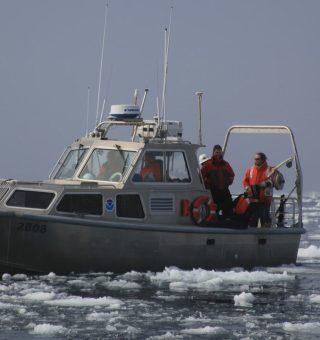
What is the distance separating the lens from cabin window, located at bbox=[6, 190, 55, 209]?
48.4 feet

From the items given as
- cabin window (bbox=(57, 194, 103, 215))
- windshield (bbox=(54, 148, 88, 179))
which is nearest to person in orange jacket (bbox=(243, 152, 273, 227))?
windshield (bbox=(54, 148, 88, 179))

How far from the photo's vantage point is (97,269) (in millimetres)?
14961

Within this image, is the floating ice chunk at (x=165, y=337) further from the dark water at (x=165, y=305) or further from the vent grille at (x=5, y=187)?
the vent grille at (x=5, y=187)

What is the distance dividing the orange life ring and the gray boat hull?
212 millimetres

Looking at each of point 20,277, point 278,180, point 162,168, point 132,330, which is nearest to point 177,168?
point 162,168

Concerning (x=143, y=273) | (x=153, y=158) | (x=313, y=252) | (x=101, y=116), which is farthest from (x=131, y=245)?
(x=313, y=252)

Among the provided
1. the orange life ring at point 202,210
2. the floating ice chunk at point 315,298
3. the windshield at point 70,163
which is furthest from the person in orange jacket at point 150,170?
the floating ice chunk at point 315,298

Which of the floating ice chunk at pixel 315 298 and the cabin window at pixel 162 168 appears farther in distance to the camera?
the cabin window at pixel 162 168

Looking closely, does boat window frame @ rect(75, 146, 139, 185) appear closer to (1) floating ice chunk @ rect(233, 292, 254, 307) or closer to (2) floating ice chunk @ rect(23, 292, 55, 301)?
(2) floating ice chunk @ rect(23, 292, 55, 301)

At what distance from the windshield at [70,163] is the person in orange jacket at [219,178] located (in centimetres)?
202

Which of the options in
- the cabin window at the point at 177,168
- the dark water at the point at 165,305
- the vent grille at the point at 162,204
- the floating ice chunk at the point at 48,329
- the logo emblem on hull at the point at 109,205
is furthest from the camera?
the cabin window at the point at 177,168

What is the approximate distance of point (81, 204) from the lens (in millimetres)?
14844

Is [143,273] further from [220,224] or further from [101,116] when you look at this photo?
[101,116]

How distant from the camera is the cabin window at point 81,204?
48.3 feet
